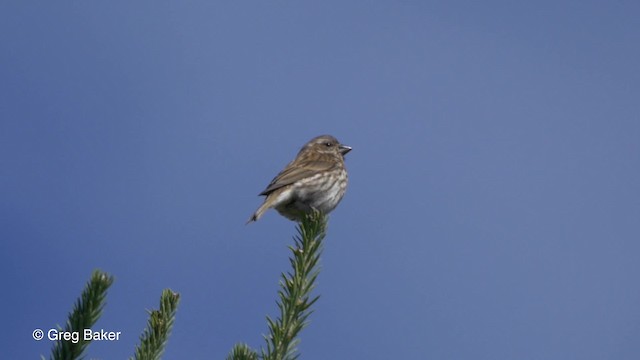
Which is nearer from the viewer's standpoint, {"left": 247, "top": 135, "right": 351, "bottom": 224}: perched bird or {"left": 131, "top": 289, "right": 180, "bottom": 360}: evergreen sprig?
{"left": 131, "top": 289, "right": 180, "bottom": 360}: evergreen sprig

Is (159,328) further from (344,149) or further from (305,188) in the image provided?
(344,149)

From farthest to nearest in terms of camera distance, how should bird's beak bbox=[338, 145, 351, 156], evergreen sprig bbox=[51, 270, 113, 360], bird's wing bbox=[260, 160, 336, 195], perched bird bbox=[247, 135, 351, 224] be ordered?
bird's beak bbox=[338, 145, 351, 156]
bird's wing bbox=[260, 160, 336, 195]
perched bird bbox=[247, 135, 351, 224]
evergreen sprig bbox=[51, 270, 113, 360]

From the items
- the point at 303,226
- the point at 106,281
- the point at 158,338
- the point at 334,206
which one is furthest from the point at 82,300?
the point at 334,206

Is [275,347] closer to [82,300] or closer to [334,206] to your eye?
[82,300]

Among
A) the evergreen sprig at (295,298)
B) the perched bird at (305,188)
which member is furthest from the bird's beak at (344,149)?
the evergreen sprig at (295,298)

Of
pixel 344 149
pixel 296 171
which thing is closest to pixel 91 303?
pixel 296 171

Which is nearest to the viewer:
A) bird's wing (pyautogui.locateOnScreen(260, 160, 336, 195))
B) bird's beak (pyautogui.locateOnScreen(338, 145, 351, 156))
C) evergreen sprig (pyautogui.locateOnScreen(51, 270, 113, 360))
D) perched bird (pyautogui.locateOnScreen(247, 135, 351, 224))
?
evergreen sprig (pyautogui.locateOnScreen(51, 270, 113, 360))

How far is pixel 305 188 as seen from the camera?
8.89m

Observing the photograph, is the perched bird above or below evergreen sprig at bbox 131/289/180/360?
above

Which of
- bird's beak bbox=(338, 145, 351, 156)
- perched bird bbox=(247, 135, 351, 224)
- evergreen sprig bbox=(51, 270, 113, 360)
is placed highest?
bird's beak bbox=(338, 145, 351, 156)

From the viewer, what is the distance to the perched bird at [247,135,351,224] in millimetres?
8648

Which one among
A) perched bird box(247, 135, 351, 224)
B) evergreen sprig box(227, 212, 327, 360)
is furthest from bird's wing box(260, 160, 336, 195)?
evergreen sprig box(227, 212, 327, 360)

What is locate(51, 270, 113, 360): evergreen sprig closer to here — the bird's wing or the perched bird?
the perched bird

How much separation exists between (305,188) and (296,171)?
359mm
